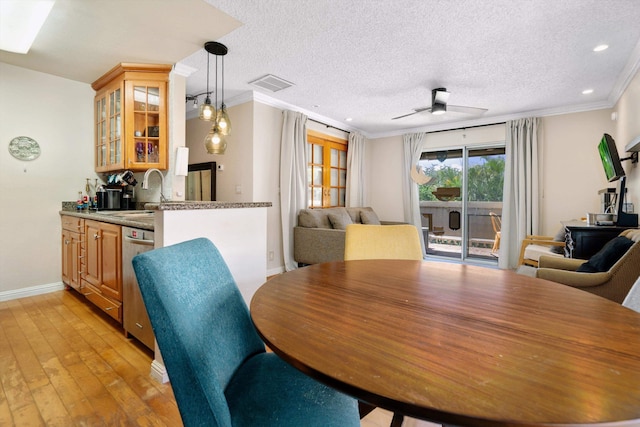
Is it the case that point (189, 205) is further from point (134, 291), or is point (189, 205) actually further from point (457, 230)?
point (457, 230)

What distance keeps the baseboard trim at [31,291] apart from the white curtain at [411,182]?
208 inches

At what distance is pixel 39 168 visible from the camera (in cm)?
324

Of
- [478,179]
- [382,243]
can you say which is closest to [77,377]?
[382,243]

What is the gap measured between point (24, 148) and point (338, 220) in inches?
151

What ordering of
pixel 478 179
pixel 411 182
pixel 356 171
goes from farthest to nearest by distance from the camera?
1. pixel 356 171
2. pixel 411 182
3. pixel 478 179

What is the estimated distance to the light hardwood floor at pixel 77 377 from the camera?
1.46 metres

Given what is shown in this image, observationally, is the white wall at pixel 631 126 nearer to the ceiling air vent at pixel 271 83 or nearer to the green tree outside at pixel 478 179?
the green tree outside at pixel 478 179

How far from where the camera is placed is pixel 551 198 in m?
4.43

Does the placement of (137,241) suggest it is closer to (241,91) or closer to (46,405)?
(46,405)

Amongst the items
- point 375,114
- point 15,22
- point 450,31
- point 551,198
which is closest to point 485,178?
point 551,198

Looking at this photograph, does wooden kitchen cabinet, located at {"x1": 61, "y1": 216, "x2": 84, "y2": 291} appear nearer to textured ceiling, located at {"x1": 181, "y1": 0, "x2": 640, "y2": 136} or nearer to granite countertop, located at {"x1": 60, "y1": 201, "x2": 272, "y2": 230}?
granite countertop, located at {"x1": 60, "y1": 201, "x2": 272, "y2": 230}

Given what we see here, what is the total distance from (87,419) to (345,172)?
509cm

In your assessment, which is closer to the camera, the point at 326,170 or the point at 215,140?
the point at 215,140

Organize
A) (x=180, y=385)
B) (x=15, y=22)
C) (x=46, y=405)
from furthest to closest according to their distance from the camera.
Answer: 1. (x=15, y=22)
2. (x=46, y=405)
3. (x=180, y=385)
